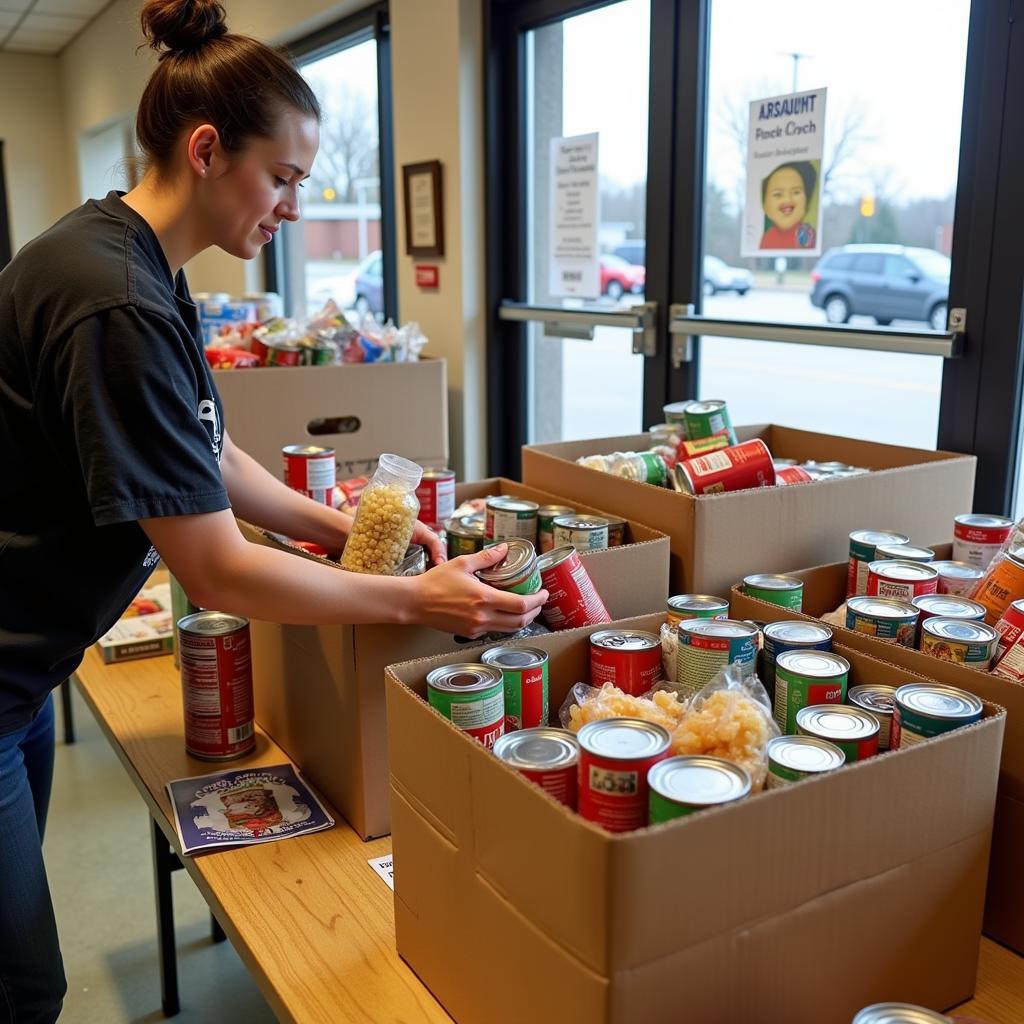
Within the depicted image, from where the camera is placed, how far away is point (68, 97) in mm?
7812

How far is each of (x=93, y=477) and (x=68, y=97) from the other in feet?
26.1

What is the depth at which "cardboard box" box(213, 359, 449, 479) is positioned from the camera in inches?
104

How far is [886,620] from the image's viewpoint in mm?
1239

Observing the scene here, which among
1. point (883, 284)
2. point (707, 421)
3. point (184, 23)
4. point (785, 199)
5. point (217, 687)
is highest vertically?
point (184, 23)

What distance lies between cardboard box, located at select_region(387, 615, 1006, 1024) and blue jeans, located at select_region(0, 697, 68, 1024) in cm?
49

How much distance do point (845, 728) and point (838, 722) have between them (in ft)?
0.04

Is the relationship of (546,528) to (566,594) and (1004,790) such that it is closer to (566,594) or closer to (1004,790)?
(566,594)

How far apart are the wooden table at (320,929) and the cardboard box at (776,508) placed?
620 mm

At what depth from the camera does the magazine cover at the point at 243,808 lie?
4.28 feet

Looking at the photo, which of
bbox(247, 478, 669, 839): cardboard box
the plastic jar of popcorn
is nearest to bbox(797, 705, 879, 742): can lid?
bbox(247, 478, 669, 839): cardboard box

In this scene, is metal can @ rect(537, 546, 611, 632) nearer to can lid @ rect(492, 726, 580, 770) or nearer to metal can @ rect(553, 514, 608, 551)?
metal can @ rect(553, 514, 608, 551)

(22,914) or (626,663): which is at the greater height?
(626,663)

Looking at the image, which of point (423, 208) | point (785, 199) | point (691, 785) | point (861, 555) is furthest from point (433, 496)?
point (423, 208)

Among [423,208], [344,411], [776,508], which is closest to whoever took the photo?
[776,508]
